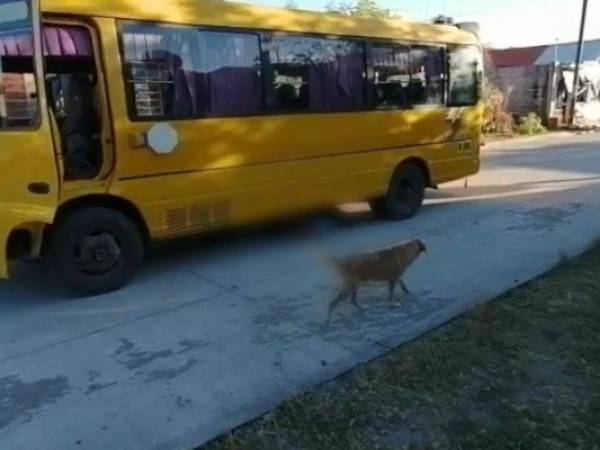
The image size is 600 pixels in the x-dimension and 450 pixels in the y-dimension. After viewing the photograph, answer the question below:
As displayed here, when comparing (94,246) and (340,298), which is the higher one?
(94,246)

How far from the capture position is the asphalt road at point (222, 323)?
3.07m

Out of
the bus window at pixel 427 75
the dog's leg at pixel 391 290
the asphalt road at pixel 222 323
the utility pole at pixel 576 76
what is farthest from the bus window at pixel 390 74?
the utility pole at pixel 576 76

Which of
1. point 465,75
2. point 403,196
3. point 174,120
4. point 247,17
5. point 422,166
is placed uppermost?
point 247,17

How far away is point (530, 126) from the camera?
19.1 metres

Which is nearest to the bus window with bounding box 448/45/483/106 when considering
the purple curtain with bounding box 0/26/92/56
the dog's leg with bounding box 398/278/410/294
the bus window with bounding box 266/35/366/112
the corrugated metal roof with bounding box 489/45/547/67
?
the bus window with bounding box 266/35/366/112

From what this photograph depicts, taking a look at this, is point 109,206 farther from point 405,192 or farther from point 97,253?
point 405,192

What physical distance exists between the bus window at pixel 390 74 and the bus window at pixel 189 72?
1.74m

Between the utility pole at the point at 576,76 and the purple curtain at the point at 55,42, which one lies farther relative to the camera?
the utility pole at the point at 576,76

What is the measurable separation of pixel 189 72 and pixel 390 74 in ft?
9.18

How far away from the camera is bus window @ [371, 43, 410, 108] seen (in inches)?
266

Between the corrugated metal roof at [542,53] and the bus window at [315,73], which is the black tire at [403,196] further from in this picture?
the corrugated metal roof at [542,53]

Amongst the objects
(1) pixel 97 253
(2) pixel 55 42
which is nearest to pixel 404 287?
(1) pixel 97 253

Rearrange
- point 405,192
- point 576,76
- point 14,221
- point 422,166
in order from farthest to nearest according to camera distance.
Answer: point 576,76, point 422,166, point 405,192, point 14,221

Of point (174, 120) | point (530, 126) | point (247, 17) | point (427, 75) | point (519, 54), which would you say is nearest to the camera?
point (174, 120)
